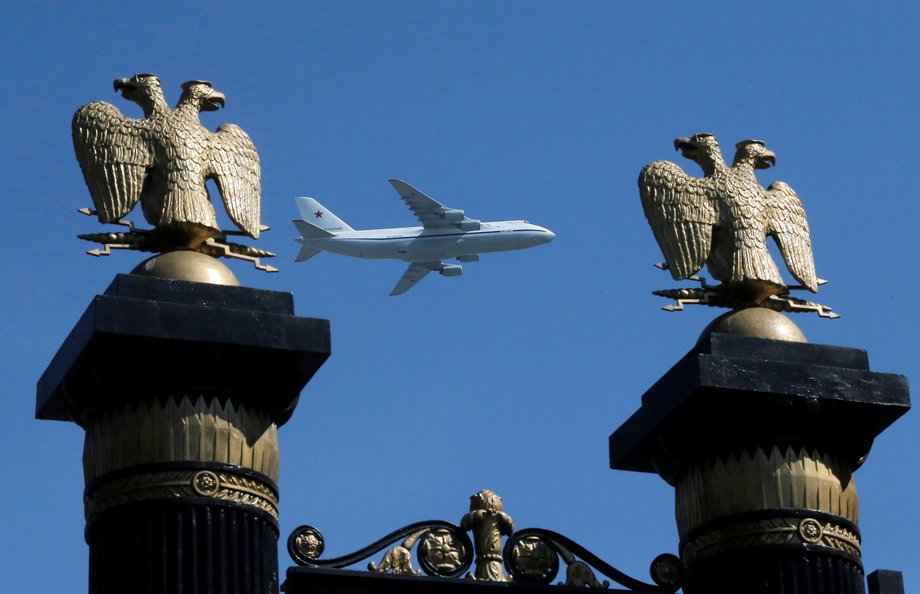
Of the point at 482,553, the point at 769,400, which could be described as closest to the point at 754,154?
the point at 769,400

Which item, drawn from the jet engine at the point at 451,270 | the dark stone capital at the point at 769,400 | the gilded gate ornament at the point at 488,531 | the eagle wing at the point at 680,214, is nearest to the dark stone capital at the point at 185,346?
the gilded gate ornament at the point at 488,531

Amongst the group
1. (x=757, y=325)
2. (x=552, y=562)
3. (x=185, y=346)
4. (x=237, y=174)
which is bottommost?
(x=552, y=562)

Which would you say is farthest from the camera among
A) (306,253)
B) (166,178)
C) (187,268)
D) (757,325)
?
(306,253)

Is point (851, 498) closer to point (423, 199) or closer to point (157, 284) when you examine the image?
point (157, 284)

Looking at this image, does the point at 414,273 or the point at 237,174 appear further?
the point at 414,273

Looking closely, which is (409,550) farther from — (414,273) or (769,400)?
(414,273)

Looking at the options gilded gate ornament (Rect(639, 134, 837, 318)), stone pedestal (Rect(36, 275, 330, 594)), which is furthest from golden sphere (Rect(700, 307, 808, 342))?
stone pedestal (Rect(36, 275, 330, 594))

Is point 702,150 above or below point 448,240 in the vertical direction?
below
